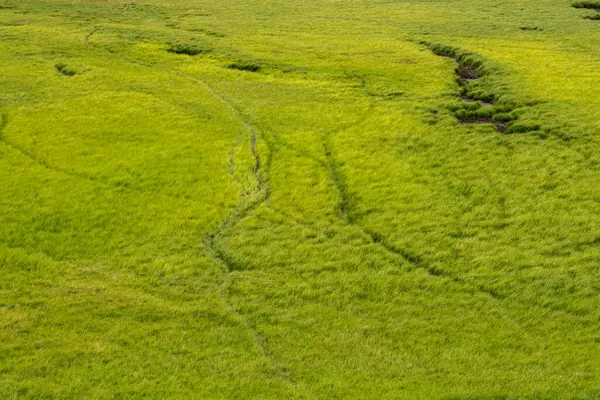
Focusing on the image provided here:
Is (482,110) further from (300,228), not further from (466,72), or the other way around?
(300,228)

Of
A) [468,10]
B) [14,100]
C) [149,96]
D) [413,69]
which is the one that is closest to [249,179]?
[149,96]

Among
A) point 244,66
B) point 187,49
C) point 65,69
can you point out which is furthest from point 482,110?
point 65,69

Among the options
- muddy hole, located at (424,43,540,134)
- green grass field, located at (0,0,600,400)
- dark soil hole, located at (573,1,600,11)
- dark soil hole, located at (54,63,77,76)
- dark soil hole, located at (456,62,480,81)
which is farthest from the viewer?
dark soil hole, located at (573,1,600,11)

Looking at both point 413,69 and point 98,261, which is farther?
point 413,69

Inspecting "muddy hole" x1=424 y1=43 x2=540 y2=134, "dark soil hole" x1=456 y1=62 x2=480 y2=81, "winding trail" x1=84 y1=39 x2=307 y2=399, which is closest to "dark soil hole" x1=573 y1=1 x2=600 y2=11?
"dark soil hole" x1=456 y1=62 x2=480 y2=81

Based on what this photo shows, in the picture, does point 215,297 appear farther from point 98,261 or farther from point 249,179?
point 249,179

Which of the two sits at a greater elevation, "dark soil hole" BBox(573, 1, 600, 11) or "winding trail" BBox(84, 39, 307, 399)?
"dark soil hole" BBox(573, 1, 600, 11)

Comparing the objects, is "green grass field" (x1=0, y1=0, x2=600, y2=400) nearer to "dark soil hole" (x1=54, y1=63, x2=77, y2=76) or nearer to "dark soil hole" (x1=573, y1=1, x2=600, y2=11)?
"dark soil hole" (x1=54, y1=63, x2=77, y2=76)
